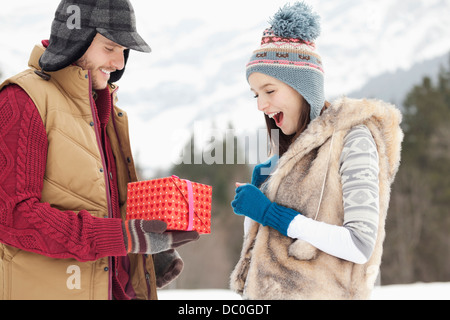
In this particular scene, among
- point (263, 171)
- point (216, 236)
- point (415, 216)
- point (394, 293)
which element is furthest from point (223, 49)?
→ point (263, 171)

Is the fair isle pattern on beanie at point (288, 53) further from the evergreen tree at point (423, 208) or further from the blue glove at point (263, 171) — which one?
the evergreen tree at point (423, 208)

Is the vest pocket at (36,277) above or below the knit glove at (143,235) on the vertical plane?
below

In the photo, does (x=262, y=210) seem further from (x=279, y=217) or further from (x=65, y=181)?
(x=65, y=181)

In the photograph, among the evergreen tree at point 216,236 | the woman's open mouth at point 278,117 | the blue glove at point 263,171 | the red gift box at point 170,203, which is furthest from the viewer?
the evergreen tree at point 216,236

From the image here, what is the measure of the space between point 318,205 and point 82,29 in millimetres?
1197

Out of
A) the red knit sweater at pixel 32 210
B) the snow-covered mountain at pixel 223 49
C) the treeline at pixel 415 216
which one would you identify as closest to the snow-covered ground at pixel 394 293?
the red knit sweater at pixel 32 210

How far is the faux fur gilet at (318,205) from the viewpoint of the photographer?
6.40 feet

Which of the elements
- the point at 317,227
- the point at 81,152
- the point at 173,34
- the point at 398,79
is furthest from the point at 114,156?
the point at 173,34

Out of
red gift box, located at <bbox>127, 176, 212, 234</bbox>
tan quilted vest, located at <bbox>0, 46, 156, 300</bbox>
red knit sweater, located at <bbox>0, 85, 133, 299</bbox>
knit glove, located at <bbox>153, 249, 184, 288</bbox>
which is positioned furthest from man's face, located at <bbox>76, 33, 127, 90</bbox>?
knit glove, located at <bbox>153, 249, 184, 288</bbox>

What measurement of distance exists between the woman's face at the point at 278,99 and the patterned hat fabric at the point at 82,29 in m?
0.50

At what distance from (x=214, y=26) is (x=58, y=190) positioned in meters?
106

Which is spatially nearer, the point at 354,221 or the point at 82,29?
the point at 354,221

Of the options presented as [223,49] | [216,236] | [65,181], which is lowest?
[65,181]

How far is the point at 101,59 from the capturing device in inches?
85.2
